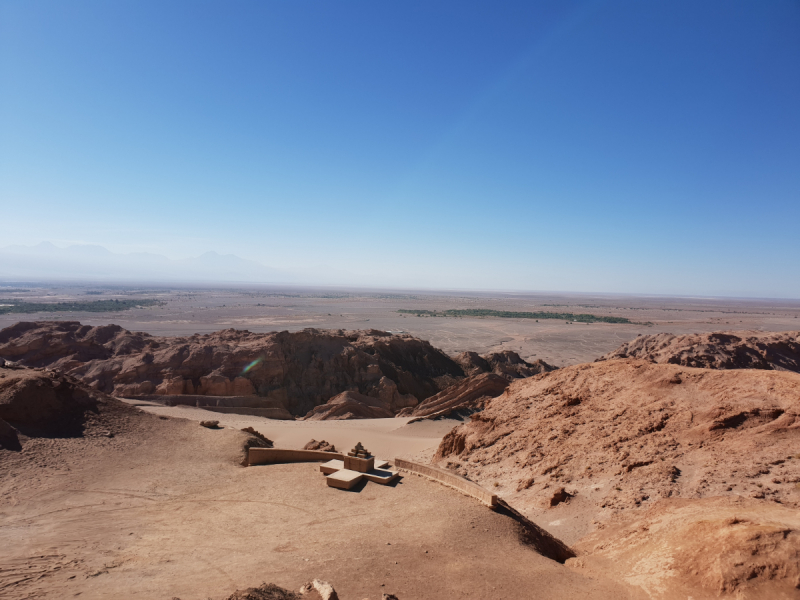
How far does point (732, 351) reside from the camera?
114ft

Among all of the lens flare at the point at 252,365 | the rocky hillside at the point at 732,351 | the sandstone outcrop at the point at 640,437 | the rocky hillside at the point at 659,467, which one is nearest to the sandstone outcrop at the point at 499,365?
the rocky hillside at the point at 732,351

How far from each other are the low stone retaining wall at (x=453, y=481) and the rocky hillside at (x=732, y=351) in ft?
85.0

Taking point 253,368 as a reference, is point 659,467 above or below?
above

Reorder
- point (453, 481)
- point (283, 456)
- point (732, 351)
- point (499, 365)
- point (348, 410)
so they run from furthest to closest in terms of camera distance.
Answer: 1. point (499, 365)
2. point (732, 351)
3. point (348, 410)
4. point (283, 456)
5. point (453, 481)

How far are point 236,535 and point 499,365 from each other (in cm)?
3625

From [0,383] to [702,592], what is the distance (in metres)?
25.1

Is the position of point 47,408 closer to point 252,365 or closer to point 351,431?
point 351,431

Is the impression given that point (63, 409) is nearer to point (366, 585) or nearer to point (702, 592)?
point (366, 585)

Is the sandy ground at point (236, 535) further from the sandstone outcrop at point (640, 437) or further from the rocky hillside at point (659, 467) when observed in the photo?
the sandstone outcrop at point (640, 437)

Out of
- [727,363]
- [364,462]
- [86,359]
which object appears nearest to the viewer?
[364,462]

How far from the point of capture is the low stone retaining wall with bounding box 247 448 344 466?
16250 mm

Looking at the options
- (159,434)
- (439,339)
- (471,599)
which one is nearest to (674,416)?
(471,599)

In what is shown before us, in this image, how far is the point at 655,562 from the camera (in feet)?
28.0

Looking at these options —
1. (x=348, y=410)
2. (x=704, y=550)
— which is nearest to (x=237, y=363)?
(x=348, y=410)
